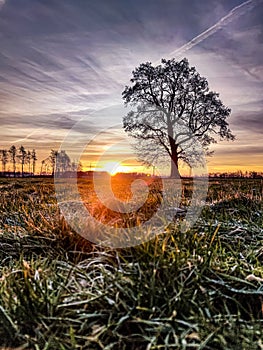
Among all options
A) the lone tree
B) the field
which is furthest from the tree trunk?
the field

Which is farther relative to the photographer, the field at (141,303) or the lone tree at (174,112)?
the lone tree at (174,112)

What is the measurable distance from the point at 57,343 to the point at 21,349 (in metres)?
0.19

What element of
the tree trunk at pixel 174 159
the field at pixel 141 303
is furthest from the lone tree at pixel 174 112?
the field at pixel 141 303

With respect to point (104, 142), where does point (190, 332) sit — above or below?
below

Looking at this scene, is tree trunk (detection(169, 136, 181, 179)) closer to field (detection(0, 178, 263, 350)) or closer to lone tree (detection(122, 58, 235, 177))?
lone tree (detection(122, 58, 235, 177))

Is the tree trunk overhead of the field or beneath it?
overhead

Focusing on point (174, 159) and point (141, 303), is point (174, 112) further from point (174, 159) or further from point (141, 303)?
point (141, 303)

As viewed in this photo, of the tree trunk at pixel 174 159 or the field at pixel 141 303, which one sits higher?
the tree trunk at pixel 174 159

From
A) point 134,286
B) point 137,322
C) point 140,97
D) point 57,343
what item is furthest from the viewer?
point 140,97

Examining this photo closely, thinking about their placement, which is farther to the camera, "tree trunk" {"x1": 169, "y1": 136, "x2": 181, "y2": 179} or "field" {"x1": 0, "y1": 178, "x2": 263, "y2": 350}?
"tree trunk" {"x1": 169, "y1": 136, "x2": 181, "y2": 179}

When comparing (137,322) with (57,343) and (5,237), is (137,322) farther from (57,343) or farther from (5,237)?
(5,237)

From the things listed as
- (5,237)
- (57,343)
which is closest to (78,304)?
(57,343)

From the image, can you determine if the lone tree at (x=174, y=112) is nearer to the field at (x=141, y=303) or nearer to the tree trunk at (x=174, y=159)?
the tree trunk at (x=174, y=159)

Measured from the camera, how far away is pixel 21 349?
1.89 meters
